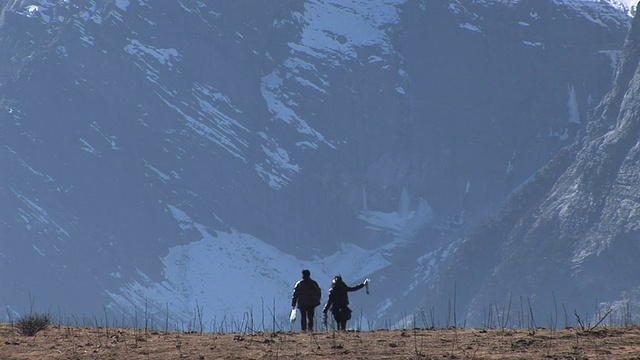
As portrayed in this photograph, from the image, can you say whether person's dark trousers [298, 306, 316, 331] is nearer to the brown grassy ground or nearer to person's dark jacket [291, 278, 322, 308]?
person's dark jacket [291, 278, 322, 308]

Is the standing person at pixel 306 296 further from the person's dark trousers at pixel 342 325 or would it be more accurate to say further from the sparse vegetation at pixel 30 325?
the sparse vegetation at pixel 30 325

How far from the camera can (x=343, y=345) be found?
1850 inches

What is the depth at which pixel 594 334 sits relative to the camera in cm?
4759

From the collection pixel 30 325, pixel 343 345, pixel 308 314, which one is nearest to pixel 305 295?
pixel 308 314

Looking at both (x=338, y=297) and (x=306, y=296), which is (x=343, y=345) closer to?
(x=306, y=296)

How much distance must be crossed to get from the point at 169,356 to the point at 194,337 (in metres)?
4.14

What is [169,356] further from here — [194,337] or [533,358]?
[533,358]

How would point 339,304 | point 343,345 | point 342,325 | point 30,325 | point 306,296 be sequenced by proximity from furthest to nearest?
point 342,325
point 339,304
point 306,296
point 30,325
point 343,345

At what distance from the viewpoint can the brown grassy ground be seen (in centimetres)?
4494

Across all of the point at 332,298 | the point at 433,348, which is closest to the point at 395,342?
the point at 433,348

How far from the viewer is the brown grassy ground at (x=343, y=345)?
147ft

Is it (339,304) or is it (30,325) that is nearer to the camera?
(30,325)

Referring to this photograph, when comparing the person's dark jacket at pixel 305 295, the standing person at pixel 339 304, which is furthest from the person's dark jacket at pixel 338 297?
the person's dark jacket at pixel 305 295

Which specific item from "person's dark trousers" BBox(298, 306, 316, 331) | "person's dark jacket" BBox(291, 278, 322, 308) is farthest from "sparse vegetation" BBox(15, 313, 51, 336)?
"person's dark trousers" BBox(298, 306, 316, 331)
